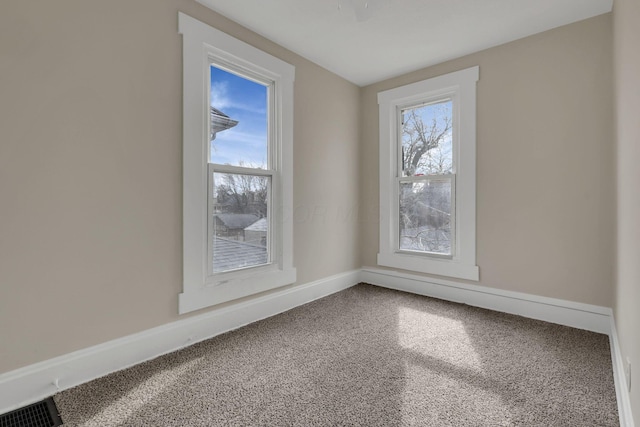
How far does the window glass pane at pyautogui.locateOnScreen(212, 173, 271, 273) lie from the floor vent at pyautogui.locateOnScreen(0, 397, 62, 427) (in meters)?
1.20

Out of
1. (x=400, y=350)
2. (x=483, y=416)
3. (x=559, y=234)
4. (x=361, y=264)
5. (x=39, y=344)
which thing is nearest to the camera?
(x=483, y=416)

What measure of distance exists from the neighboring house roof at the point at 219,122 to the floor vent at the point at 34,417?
191 centimetres

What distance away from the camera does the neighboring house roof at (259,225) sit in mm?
2825

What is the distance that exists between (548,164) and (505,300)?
1277 millimetres

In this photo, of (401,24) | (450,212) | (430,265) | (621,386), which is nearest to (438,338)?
(621,386)

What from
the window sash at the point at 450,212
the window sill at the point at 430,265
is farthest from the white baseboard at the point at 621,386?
the window sash at the point at 450,212

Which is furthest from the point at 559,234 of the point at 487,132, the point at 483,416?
the point at 483,416

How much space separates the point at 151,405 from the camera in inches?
63.2

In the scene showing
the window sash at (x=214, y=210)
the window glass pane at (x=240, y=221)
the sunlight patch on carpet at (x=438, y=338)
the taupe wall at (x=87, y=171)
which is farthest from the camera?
the window glass pane at (x=240, y=221)

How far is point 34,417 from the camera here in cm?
152

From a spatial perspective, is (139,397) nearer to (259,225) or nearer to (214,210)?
(214,210)

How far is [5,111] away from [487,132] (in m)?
3.49

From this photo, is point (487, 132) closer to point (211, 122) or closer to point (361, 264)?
point (361, 264)

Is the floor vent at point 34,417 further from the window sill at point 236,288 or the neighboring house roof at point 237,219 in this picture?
the neighboring house roof at point 237,219
